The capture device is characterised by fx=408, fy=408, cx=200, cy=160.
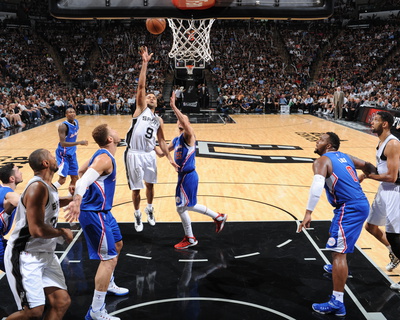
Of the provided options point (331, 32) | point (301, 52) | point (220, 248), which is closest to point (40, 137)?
point (220, 248)

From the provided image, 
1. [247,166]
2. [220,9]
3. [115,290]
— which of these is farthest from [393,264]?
[247,166]

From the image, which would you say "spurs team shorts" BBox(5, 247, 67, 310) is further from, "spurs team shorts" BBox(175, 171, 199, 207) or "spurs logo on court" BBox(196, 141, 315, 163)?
"spurs logo on court" BBox(196, 141, 315, 163)

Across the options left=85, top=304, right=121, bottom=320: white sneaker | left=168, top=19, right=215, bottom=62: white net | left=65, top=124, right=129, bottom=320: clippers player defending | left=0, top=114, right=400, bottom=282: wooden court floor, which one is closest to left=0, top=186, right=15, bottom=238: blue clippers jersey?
left=65, top=124, right=129, bottom=320: clippers player defending

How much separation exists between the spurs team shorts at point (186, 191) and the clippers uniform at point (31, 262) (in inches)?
85.0

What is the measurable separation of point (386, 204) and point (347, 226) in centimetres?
84

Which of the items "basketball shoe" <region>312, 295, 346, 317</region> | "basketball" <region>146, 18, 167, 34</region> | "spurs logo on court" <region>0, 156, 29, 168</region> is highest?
"basketball" <region>146, 18, 167, 34</region>

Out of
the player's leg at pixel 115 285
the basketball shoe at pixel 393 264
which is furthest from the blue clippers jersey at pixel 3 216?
the basketball shoe at pixel 393 264

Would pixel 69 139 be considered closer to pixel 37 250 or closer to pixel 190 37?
pixel 37 250

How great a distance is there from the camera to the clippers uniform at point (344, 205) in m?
3.71

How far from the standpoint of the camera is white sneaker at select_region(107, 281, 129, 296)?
4.04m

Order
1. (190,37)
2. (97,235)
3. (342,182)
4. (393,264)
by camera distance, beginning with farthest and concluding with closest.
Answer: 1. (190,37)
2. (393,264)
3. (342,182)
4. (97,235)

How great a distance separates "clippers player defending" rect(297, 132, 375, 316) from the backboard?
377 cm

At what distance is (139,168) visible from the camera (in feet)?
18.5

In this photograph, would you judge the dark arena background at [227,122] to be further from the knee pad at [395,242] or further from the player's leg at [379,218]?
the knee pad at [395,242]
